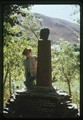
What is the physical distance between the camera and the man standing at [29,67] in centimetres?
311

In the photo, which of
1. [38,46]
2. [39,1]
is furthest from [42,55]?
[39,1]

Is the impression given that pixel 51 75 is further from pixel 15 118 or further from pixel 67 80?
pixel 15 118

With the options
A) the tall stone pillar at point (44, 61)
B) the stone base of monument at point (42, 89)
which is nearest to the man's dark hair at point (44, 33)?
the tall stone pillar at point (44, 61)

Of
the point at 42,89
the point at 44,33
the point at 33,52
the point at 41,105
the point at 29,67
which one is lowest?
the point at 41,105

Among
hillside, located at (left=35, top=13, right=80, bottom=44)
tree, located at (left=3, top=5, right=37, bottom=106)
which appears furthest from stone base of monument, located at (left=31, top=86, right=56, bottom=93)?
hillside, located at (left=35, top=13, right=80, bottom=44)

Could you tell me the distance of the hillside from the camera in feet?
10.2

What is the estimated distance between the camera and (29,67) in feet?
10.3

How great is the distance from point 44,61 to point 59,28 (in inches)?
14.1

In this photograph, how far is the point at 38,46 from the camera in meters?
3.13

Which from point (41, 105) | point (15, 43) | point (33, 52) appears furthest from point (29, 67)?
point (41, 105)

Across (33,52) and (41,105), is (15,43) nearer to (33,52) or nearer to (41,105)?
(33,52)

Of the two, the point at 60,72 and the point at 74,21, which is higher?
the point at 74,21

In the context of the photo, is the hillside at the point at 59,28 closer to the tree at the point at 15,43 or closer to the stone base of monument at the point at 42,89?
the tree at the point at 15,43

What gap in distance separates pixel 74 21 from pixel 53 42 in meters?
0.29
